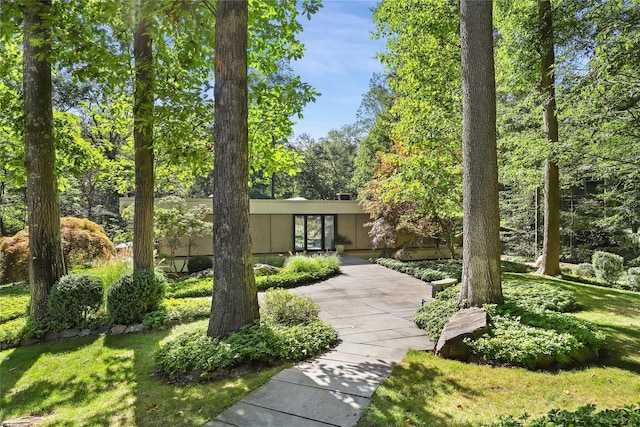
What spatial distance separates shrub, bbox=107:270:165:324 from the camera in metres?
6.12

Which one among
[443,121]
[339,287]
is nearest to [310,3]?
[443,121]

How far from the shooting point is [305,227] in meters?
17.4

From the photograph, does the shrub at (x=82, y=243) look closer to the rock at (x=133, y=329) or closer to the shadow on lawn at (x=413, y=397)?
the rock at (x=133, y=329)

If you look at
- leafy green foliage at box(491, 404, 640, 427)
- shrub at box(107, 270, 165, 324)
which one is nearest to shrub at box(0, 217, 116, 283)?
shrub at box(107, 270, 165, 324)

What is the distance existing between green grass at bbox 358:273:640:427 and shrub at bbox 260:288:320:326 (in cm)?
185

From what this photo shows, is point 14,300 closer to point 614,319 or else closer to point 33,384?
point 33,384

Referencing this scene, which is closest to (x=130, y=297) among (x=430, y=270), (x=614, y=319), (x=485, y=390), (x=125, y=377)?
(x=125, y=377)

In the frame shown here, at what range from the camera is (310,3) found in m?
6.18

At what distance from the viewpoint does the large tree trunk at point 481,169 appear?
5180 millimetres

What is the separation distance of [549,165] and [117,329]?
11.1 meters

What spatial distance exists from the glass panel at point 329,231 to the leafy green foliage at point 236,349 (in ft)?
42.4

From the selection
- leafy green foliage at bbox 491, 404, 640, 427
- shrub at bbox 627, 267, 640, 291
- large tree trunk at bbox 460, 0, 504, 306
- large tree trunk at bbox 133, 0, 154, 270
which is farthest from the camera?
shrub at bbox 627, 267, 640, 291

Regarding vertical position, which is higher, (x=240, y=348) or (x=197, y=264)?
(x=240, y=348)

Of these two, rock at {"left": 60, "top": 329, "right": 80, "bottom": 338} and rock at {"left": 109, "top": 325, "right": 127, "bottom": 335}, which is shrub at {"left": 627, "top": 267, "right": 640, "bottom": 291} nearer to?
rock at {"left": 109, "top": 325, "right": 127, "bottom": 335}
